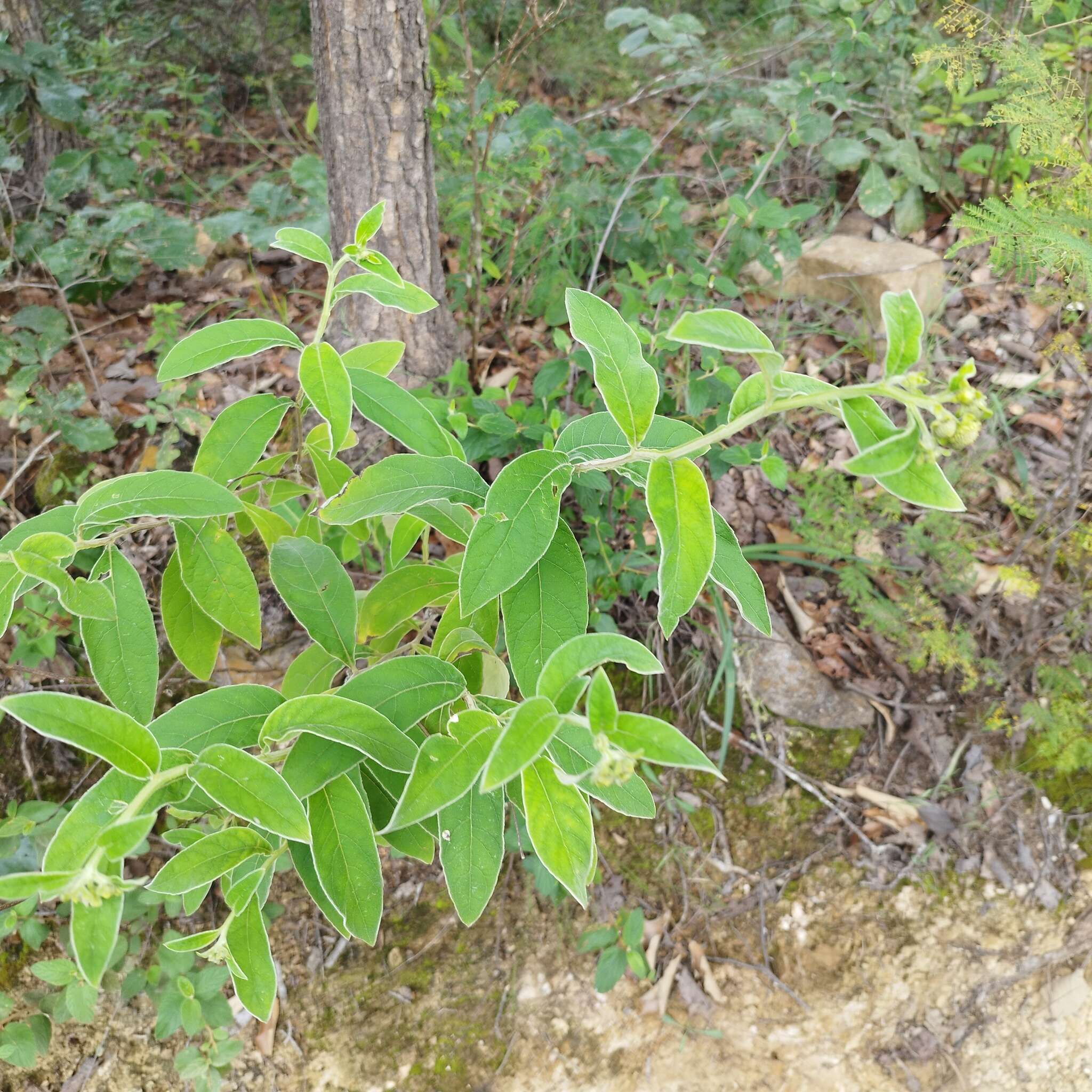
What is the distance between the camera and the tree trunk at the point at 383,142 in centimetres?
215

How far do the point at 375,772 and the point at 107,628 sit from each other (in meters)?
0.47

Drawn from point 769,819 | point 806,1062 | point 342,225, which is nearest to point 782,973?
point 806,1062

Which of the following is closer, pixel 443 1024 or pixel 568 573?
pixel 568 573

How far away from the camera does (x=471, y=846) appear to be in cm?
119

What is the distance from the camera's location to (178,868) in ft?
3.50

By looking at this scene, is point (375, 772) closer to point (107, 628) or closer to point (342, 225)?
point (107, 628)

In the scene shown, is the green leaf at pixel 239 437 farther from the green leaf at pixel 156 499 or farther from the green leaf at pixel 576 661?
the green leaf at pixel 576 661

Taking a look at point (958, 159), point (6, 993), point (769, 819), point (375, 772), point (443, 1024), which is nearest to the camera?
point (375, 772)

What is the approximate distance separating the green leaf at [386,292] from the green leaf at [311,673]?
0.64m

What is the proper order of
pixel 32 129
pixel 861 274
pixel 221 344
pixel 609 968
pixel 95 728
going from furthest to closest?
pixel 861 274 → pixel 32 129 → pixel 609 968 → pixel 221 344 → pixel 95 728

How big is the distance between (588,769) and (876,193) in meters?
3.17

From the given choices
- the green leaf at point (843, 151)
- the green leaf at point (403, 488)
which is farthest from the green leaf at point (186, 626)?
the green leaf at point (843, 151)

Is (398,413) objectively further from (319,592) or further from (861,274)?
(861,274)

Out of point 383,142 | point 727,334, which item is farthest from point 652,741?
point 383,142
